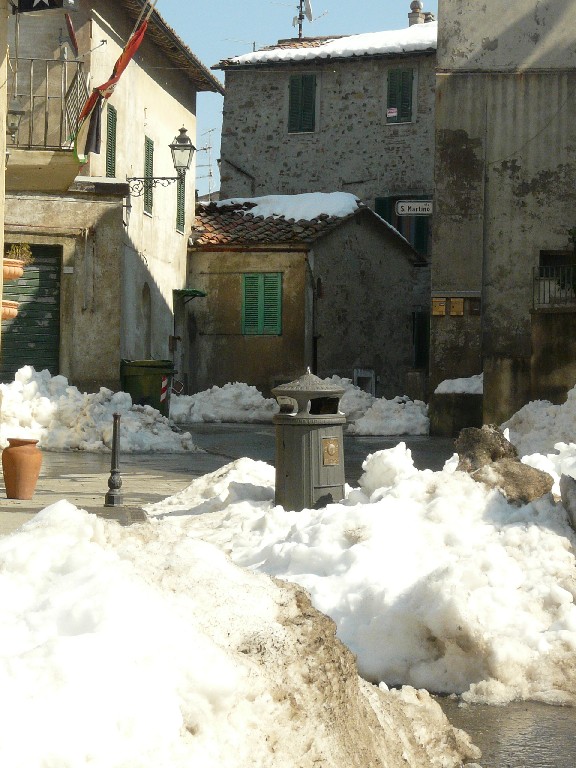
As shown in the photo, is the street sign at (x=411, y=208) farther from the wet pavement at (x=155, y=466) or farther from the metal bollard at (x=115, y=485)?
the metal bollard at (x=115, y=485)

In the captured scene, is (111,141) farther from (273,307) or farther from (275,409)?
(273,307)

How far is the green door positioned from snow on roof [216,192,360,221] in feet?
32.6

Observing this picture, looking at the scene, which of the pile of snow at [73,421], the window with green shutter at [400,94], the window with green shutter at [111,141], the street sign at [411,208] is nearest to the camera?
the pile of snow at [73,421]

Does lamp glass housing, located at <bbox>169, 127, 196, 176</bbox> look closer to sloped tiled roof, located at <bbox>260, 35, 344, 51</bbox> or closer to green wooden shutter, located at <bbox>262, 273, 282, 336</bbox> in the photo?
green wooden shutter, located at <bbox>262, 273, 282, 336</bbox>

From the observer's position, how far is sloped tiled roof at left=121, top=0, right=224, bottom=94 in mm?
26634

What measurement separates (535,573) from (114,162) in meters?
20.5

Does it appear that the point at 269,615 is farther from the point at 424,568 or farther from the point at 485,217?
the point at 485,217

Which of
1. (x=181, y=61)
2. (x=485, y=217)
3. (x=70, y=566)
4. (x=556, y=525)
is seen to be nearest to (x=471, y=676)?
(x=556, y=525)

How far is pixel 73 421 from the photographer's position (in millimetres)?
19734

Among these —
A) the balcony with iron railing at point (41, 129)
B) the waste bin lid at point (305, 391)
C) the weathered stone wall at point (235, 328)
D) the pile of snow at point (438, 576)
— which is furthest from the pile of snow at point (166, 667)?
the weathered stone wall at point (235, 328)

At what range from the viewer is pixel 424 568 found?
23.0 feet

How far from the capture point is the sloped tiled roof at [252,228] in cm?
3222

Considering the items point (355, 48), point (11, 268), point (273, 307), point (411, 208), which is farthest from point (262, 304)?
point (11, 268)

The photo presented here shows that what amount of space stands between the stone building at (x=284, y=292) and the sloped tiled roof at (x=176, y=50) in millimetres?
3636
